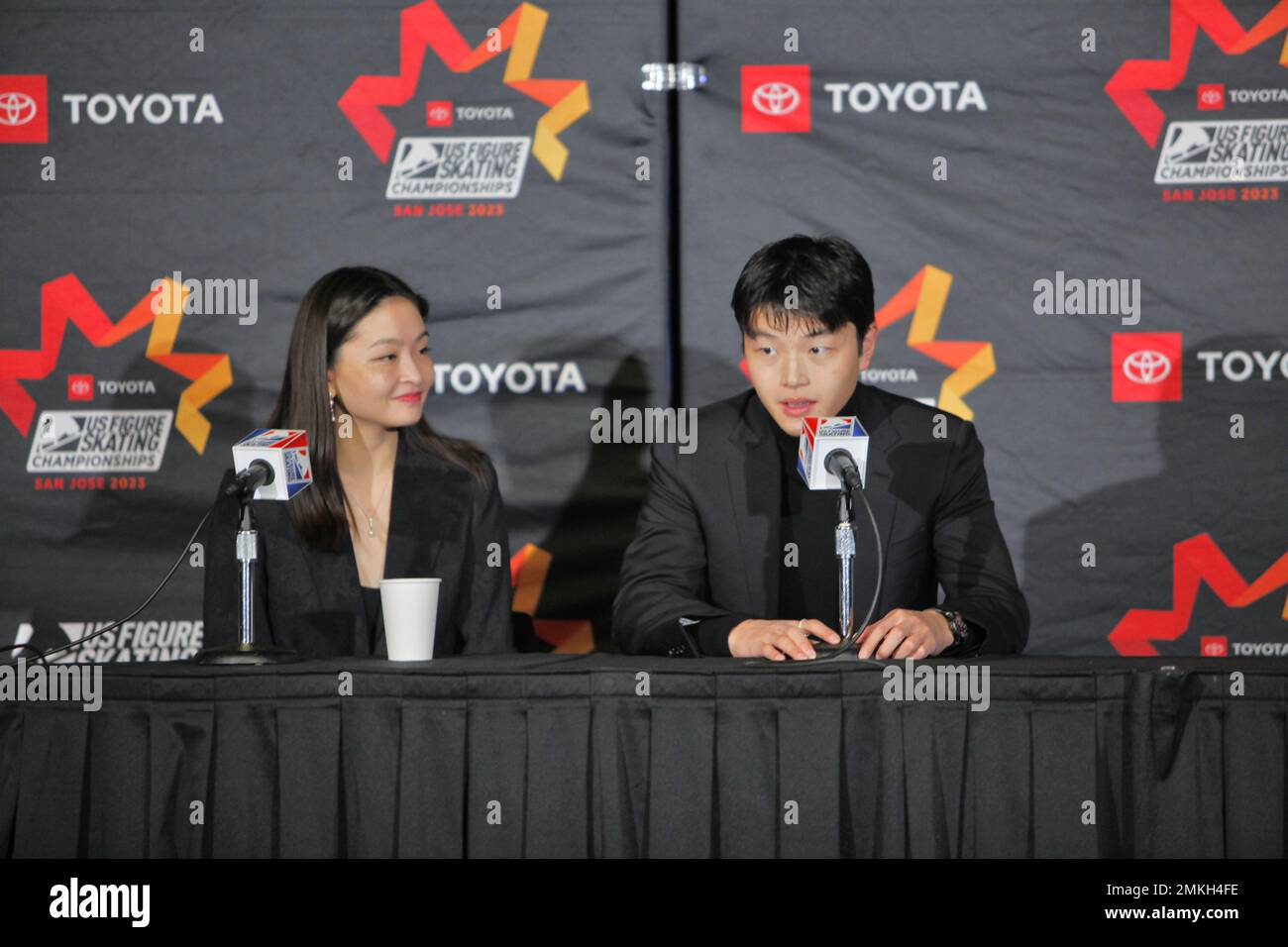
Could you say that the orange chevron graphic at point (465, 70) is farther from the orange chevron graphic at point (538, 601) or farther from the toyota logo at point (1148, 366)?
the toyota logo at point (1148, 366)

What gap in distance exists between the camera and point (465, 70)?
337 cm

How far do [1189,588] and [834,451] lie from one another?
63.5 inches

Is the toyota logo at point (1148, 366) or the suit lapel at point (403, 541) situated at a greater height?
the toyota logo at point (1148, 366)

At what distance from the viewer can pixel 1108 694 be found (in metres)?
1.89

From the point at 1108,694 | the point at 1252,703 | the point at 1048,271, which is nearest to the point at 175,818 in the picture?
the point at 1108,694

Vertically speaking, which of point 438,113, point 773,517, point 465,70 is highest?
point 465,70

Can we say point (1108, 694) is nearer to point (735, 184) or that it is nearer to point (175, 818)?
point (175, 818)

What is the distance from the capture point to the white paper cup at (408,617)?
6.73 feet

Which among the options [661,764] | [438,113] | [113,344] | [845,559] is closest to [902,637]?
[845,559]

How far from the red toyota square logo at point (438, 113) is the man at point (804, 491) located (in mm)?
1127

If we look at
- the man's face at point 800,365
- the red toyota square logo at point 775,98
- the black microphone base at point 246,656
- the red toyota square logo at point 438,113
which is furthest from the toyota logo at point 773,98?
the black microphone base at point 246,656

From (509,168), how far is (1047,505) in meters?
1.60

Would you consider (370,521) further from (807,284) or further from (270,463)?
(807,284)

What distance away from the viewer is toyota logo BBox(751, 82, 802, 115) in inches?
131
